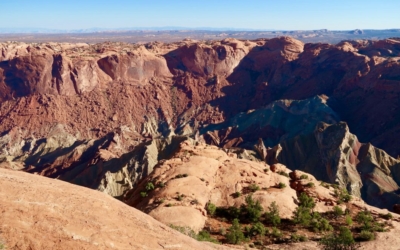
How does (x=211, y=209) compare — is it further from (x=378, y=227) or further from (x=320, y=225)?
(x=378, y=227)

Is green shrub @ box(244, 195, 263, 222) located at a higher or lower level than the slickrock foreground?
lower

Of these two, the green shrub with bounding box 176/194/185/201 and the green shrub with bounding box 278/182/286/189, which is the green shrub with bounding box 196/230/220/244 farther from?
the green shrub with bounding box 278/182/286/189

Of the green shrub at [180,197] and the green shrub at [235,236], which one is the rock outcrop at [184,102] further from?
the green shrub at [235,236]

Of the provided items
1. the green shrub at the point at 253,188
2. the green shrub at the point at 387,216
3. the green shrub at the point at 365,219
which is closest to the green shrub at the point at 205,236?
the green shrub at the point at 253,188

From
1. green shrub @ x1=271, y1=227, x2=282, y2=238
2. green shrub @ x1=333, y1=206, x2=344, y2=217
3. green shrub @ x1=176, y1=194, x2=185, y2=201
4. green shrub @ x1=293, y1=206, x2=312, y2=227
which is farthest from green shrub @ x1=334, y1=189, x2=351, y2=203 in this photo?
green shrub @ x1=176, y1=194, x2=185, y2=201

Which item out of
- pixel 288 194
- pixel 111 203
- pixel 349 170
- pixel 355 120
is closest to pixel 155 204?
pixel 111 203

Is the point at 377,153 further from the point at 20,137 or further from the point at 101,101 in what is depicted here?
the point at 20,137

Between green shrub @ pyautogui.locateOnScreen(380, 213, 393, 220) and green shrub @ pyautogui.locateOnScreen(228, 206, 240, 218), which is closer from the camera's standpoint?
green shrub @ pyautogui.locateOnScreen(228, 206, 240, 218)
